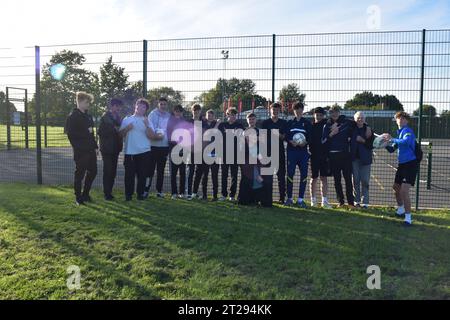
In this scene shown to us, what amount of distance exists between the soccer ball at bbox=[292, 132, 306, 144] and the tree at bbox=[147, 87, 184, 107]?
2.88 metres

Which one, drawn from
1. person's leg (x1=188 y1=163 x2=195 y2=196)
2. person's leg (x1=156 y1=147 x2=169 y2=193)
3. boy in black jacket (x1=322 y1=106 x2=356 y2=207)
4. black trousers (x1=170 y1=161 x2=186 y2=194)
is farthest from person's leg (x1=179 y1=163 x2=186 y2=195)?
boy in black jacket (x1=322 y1=106 x2=356 y2=207)

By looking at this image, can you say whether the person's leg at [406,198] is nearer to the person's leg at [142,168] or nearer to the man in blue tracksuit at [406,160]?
the man in blue tracksuit at [406,160]

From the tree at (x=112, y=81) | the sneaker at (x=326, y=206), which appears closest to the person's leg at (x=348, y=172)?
the sneaker at (x=326, y=206)

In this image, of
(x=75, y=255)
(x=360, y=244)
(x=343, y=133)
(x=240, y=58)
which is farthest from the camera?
(x=240, y=58)

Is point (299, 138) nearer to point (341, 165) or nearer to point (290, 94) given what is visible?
point (341, 165)

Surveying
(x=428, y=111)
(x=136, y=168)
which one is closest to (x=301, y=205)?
(x=428, y=111)

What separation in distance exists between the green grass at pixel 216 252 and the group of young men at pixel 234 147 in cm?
63

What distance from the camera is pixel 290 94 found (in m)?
8.56

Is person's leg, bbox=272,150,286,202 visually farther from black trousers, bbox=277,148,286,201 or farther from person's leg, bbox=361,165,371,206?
person's leg, bbox=361,165,371,206

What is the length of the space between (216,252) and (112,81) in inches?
288

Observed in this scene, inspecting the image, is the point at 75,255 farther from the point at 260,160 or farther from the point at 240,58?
the point at 240,58
